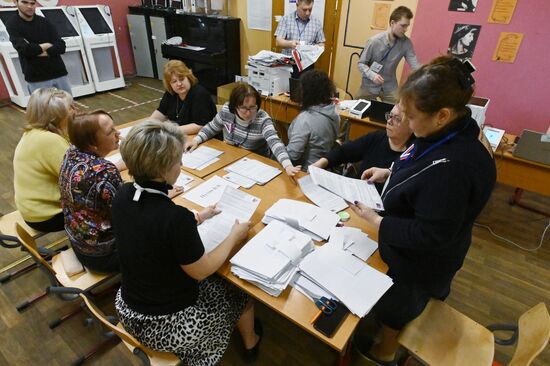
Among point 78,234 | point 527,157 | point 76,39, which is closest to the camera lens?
point 78,234

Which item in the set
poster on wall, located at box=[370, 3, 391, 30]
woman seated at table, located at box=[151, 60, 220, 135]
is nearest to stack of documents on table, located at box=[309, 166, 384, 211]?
woman seated at table, located at box=[151, 60, 220, 135]

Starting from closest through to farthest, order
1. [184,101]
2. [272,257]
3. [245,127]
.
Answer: [272,257], [245,127], [184,101]

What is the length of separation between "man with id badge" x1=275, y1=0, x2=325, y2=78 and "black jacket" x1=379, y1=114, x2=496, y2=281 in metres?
3.16

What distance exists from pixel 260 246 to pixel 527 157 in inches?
91.5

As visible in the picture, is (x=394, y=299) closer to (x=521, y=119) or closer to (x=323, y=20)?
(x=521, y=119)

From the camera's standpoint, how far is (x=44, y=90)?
1792 millimetres

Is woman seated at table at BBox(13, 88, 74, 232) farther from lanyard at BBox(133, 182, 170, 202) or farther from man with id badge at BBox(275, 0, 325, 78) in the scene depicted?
man with id badge at BBox(275, 0, 325, 78)

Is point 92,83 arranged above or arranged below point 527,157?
below

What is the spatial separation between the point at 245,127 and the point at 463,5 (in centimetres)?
280

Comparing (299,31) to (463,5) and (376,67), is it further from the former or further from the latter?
(463,5)

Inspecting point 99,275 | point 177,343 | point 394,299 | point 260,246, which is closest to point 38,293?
point 99,275

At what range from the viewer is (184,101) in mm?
2574

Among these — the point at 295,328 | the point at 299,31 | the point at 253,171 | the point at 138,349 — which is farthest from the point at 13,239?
the point at 299,31

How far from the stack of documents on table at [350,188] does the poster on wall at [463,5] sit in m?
2.81
